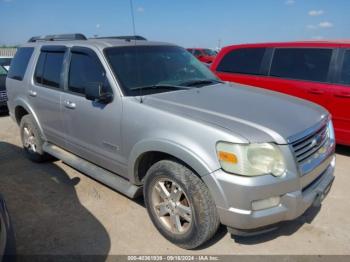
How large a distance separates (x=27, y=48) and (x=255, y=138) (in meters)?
4.24

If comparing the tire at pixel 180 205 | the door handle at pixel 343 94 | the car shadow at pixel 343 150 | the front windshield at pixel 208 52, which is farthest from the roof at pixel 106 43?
the front windshield at pixel 208 52

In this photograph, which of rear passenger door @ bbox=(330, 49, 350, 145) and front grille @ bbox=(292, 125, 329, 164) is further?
rear passenger door @ bbox=(330, 49, 350, 145)

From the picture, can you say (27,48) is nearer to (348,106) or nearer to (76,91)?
(76,91)

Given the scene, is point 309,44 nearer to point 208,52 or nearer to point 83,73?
point 83,73

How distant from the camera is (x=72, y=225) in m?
3.41

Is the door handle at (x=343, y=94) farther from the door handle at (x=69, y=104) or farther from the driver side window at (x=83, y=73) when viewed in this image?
the door handle at (x=69, y=104)

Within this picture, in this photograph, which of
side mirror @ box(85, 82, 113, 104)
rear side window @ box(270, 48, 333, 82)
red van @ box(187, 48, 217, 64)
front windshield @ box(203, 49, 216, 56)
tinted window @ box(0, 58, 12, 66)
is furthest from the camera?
front windshield @ box(203, 49, 216, 56)

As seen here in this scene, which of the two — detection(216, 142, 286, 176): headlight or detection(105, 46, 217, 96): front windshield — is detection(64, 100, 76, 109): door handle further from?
detection(216, 142, 286, 176): headlight

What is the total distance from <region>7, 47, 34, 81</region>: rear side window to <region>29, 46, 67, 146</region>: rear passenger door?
1.34ft

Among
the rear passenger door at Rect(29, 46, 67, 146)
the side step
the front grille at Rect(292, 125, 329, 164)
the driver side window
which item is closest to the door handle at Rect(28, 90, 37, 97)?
the rear passenger door at Rect(29, 46, 67, 146)

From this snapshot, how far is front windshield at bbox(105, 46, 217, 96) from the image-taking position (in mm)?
3416

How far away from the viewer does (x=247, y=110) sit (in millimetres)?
2938

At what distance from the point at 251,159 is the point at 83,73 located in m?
2.35

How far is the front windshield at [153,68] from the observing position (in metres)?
3.42
